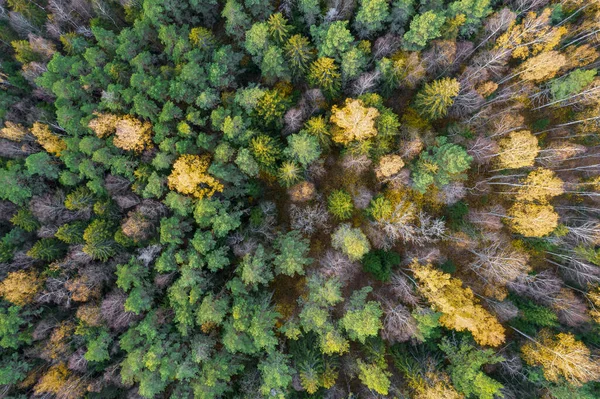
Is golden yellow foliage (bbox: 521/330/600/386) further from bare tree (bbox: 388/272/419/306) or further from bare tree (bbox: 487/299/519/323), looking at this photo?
bare tree (bbox: 388/272/419/306)

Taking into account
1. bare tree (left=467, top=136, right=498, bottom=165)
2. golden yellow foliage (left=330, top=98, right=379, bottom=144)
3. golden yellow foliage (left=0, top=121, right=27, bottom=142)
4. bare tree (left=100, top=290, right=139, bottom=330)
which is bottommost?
bare tree (left=100, top=290, right=139, bottom=330)

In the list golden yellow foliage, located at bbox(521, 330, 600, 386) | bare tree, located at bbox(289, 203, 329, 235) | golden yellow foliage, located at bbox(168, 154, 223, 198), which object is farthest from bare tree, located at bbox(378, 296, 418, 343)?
golden yellow foliage, located at bbox(168, 154, 223, 198)

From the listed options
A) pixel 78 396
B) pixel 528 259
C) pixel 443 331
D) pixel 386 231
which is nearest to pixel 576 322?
pixel 528 259

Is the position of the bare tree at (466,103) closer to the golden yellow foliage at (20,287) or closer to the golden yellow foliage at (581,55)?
the golden yellow foliage at (581,55)

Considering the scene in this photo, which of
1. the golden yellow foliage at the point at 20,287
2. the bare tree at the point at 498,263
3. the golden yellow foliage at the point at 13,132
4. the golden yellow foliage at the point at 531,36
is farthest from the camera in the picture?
the bare tree at the point at 498,263

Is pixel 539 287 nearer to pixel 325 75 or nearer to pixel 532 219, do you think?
pixel 532 219

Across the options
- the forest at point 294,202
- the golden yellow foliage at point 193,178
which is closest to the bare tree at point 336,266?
the forest at point 294,202

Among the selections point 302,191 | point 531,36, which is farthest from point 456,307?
point 531,36
